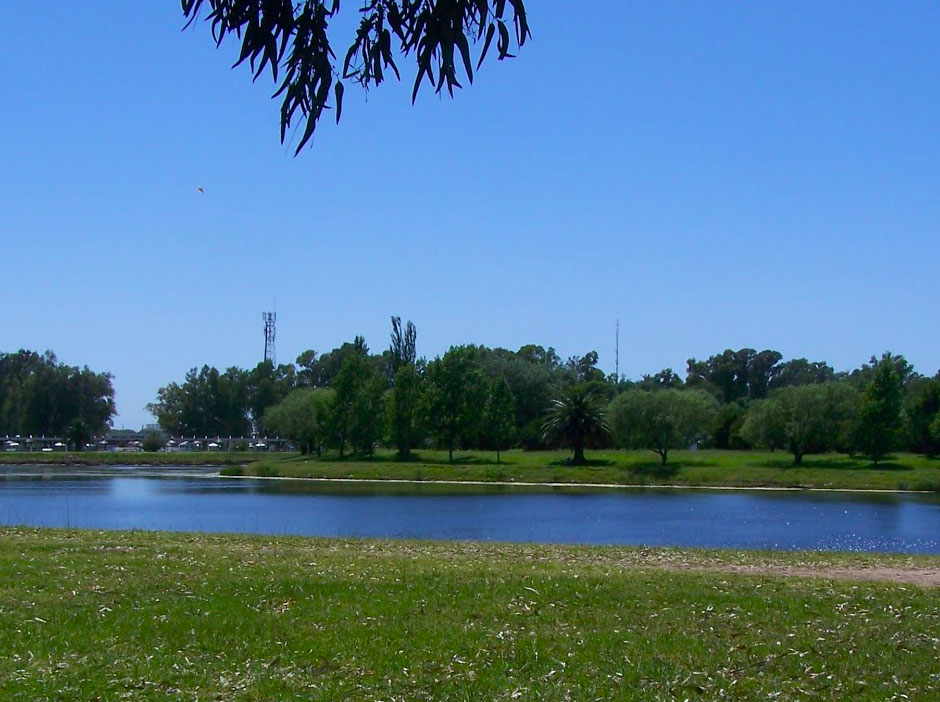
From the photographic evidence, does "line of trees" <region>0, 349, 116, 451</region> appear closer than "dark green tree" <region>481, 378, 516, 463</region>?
No

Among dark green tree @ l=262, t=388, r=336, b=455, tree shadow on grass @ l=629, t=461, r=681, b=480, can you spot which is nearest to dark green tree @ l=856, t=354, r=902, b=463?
tree shadow on grass @ l=629, t=461, r=681, b=480

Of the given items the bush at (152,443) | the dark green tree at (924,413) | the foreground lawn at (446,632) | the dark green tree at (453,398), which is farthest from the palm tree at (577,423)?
the foreground lawn at (446,632)

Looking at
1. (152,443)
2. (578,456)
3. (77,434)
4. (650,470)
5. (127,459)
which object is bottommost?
(127,459)

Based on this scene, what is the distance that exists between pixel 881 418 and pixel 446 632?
75651 mm

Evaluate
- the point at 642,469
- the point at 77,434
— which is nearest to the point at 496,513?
the point at 642,469

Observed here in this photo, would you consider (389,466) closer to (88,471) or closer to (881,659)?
(88,471)

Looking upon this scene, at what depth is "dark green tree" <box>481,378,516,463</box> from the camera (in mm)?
96938

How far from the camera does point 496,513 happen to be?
5119 cm

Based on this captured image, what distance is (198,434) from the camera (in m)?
161

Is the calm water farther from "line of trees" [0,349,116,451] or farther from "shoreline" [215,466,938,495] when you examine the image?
"line of trees" [0,349,116,451]

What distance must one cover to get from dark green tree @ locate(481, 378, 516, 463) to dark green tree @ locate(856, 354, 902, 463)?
31716 millimetres

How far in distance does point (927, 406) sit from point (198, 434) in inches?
4295

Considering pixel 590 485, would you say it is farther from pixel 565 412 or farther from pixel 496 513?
pixel 496 513

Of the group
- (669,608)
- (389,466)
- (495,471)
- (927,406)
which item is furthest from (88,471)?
(669,608)
